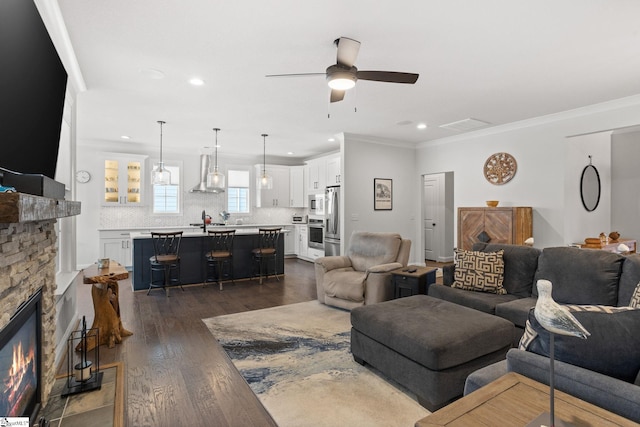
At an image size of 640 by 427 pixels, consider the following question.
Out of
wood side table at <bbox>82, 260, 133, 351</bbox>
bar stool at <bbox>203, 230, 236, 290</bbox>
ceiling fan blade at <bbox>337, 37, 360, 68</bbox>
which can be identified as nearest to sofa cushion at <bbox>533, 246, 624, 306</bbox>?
ceiling fan blade at <bbox>337, 37, 360, 68</bbox>

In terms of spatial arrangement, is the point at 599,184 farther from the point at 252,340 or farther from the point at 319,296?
the point at 252,340

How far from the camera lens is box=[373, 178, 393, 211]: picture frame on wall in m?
6.91

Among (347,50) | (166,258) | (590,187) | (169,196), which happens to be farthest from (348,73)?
(169,196)

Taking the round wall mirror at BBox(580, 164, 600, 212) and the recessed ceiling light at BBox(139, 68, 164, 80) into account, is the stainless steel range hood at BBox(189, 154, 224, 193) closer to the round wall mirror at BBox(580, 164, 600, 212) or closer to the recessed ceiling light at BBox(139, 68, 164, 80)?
the recessed ceiling light at BBox(139, 68, 164, 80)

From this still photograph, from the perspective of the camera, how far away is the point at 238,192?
880 cm

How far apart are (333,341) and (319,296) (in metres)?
1.30

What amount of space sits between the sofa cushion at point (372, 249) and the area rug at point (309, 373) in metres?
0.84

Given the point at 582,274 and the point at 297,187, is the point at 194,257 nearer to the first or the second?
the point at 297,187

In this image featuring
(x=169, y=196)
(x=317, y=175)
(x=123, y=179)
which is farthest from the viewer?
(x=317, y=175)

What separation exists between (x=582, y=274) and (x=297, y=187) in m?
6.95

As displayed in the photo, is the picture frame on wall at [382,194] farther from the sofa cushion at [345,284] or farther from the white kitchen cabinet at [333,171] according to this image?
the sofa cushion at [345,284]

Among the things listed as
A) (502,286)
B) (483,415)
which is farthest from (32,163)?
(502,286)

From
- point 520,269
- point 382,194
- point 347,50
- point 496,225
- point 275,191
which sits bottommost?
point 520,269

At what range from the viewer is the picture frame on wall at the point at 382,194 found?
6.91m
